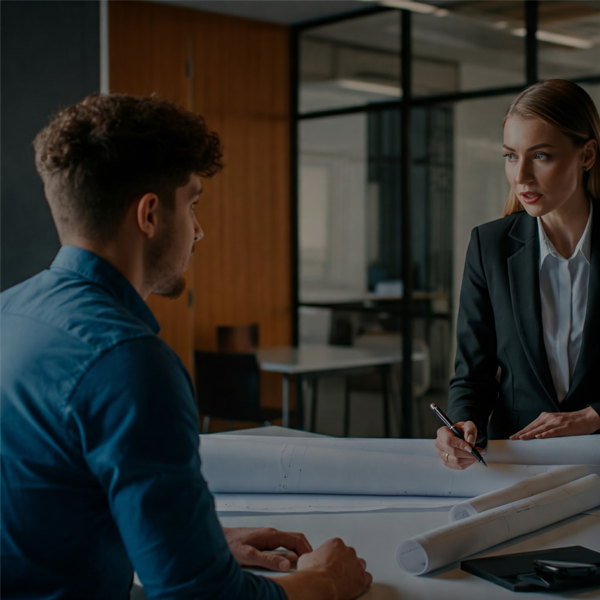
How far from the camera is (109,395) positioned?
88cm

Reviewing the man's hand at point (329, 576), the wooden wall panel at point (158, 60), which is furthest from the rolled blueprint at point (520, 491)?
the wooden wall panel at point (158, 60)

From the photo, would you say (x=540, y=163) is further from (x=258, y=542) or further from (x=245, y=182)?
(x=245, y=182)

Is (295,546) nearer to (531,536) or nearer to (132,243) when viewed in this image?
(531,536)

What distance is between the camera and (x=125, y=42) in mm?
5371

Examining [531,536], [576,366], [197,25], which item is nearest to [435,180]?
[197,25]

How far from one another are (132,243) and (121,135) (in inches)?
5.4

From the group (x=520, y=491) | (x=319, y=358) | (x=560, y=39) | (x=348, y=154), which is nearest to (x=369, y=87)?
(x=348, y=154)

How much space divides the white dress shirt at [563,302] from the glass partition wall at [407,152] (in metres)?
3.09

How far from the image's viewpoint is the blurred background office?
17.0 feet

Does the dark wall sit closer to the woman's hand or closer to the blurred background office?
the blurred background office

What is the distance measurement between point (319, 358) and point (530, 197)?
351 cm

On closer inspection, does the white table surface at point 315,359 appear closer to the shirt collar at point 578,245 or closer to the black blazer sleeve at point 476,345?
the black blazer sleeve at point 476,345

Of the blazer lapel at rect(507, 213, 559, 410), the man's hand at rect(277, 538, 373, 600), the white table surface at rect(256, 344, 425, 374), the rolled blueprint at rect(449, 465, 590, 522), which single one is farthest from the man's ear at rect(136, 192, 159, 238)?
the white table surface at rect(256, 344, 425, 374)

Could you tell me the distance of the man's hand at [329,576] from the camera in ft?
3.49
